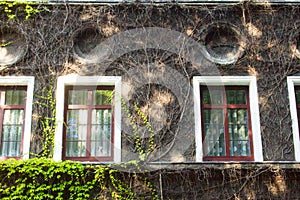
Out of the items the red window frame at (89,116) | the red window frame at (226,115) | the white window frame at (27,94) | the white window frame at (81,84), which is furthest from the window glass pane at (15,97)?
the red window frame at (226,115)

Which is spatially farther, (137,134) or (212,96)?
(212,96)

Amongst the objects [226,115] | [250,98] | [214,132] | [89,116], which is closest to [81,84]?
[89,116]

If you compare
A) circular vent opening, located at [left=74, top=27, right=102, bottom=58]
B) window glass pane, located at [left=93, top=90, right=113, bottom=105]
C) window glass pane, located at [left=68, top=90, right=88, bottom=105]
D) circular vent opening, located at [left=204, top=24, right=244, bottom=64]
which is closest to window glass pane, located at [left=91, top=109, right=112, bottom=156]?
window glass pane, located at [left=93, top=90, right=113, bottom=105]

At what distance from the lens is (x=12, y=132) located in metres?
9.96

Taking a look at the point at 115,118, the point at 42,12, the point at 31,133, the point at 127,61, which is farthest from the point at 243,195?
the point at 42,12

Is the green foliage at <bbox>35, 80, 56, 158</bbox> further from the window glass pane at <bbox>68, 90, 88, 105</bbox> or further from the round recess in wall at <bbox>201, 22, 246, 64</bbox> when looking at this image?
the round recess in wall at <bbox>201, 22, 246, 64</bbox>

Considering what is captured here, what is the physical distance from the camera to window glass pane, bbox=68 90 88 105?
10.2m

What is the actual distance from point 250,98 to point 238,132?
31.5 inches

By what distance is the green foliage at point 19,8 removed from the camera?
1045 centimetres

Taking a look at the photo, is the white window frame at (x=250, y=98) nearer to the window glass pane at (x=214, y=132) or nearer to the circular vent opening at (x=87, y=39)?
the window glass pane at (x=214, y=132)

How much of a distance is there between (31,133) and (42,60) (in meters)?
1.65

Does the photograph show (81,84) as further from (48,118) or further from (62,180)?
(62,180)

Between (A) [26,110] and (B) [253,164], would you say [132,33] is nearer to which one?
(A) [26,110]

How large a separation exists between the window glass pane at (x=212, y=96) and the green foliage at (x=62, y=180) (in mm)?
2360
